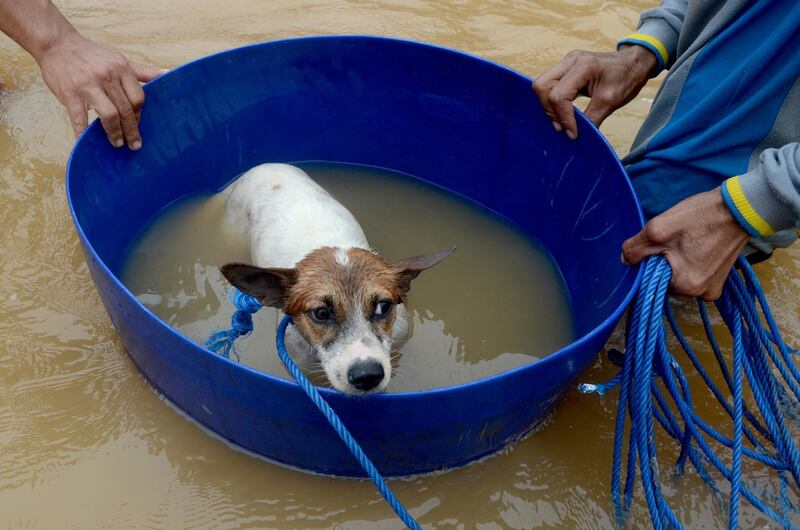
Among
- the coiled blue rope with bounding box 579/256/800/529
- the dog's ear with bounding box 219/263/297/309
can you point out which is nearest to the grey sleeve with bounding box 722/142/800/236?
the coiled blue rope with bounding box 579/256/800/529

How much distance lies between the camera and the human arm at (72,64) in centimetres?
304

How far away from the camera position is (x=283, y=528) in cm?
269

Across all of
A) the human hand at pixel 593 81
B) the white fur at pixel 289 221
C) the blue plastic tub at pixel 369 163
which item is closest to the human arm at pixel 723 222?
the blue plastic tub at pixel 369 163

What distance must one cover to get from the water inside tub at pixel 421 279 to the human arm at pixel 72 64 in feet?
2.98

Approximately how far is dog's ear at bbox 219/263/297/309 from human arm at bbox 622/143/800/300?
1473 mm

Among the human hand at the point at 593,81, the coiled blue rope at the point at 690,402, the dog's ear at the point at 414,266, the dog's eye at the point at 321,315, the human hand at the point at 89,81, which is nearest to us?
the coiled blue rope at the point at 690,402

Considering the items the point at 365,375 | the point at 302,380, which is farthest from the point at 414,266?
the point at 302,380

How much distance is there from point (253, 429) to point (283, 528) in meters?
0.42

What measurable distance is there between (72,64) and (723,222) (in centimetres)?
285

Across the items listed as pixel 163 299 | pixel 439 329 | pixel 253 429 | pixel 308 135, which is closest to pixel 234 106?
pixel 308 135

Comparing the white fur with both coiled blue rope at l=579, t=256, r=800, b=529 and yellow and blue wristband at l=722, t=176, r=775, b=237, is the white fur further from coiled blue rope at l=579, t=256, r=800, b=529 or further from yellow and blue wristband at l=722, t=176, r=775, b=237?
yellow and blue wristband at l=722, t=176, r=775, b=237

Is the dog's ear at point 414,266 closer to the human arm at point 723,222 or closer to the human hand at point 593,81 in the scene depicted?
the human arm at point 723,222

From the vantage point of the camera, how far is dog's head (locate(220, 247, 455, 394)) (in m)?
2.53

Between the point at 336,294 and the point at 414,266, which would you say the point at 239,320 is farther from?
the point at 414,266
